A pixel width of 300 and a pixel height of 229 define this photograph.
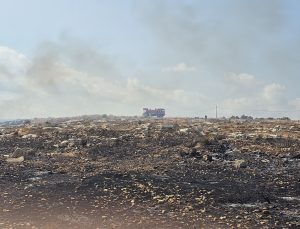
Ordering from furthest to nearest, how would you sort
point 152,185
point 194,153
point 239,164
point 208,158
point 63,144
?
point 63,144
point 194,153
point 208,158
point 239,164
point 152,185

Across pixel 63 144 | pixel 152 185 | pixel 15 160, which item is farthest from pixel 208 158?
pixel 63 144

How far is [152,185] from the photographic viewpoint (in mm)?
14055

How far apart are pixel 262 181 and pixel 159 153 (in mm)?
7362

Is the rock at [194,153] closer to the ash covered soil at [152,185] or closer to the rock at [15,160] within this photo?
the ash covered soil at [152,185]

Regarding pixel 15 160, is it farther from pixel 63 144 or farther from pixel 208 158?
pixel 208 158

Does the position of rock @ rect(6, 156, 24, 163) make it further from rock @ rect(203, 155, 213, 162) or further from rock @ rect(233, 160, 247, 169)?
rock @ rect(233, 160, 247, 169)

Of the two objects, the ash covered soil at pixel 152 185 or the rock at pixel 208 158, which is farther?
the rock at pixel 208 158

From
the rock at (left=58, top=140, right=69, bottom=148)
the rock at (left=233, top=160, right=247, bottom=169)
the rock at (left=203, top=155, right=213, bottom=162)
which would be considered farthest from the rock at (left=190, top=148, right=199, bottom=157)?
the rock at (left=58, top=140, right=69, bottom=148)

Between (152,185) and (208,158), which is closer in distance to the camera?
(152,185)

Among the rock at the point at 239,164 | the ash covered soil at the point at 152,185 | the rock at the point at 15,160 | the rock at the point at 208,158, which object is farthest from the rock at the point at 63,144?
the rock at the point at 239,164

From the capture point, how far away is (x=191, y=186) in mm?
14164

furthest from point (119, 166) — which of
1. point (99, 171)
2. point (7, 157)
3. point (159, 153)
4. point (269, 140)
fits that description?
point (269, 140)

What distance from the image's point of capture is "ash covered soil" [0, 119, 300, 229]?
1096 cm

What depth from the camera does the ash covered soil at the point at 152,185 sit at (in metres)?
11.0
